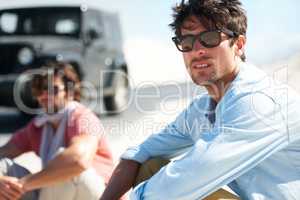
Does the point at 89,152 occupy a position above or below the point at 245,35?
below

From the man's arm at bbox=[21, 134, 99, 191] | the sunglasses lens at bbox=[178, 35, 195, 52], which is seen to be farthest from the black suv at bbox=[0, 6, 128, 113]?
the sunglasses lens at bbox=[178, 35, 195, 52]

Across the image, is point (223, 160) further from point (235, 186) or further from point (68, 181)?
point (68, 181)

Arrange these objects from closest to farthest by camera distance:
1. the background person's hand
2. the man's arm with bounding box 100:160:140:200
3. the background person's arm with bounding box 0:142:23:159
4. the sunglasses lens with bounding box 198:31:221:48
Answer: the sunglasses lens with bounding box 198:31:221:48 < the man's arm with bounding box 100:160:140:200 < the background person's hand < the background person's arm with bounding box 0:142:23:159

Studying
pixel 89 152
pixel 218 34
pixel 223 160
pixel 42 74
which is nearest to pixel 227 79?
pixel 218 34

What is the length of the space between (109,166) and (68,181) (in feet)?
1.18

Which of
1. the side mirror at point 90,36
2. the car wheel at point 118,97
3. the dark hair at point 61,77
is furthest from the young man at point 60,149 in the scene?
the car wheel at point 118,97

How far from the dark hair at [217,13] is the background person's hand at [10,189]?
1.30 m

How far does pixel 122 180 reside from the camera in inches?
137

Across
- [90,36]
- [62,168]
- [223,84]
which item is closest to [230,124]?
[223,84]

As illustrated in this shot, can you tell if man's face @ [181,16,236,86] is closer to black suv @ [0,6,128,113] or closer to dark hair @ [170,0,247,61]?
dark hair @ [170,0,247,61]

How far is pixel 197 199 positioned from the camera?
2.78 meters

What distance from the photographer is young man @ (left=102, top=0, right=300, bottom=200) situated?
2.75 meters

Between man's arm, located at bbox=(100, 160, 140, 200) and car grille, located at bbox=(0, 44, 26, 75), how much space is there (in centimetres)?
852

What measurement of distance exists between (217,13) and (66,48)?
945cm
